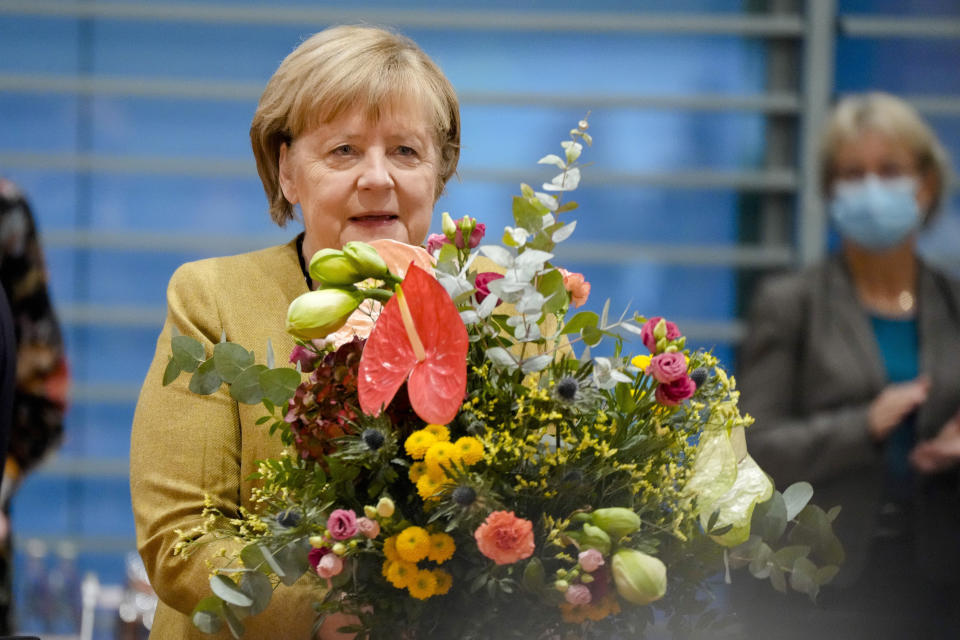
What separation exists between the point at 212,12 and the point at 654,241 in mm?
1990

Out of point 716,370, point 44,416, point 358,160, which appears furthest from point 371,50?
point 44,416

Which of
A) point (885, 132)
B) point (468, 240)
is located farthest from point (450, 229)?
point (885, 132)

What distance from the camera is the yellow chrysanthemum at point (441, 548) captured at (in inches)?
35.4

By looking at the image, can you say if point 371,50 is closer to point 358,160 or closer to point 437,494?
point 358,160

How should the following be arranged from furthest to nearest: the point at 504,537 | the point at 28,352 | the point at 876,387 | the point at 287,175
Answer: the point at 876,387
the point at 28,352
the point at 287,175
the point at 504,537

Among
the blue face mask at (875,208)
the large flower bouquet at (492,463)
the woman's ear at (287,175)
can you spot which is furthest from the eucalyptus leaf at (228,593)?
the blue face mask at (875,208)

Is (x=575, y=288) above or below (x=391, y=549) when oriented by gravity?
above

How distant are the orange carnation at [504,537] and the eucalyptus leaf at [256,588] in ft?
0.67

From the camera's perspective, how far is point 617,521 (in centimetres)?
89

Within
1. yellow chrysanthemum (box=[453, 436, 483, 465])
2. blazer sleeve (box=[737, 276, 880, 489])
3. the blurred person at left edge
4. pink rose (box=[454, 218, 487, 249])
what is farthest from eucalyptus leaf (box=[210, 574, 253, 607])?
blazer sleeve (box=[737, 276, 880, 489])

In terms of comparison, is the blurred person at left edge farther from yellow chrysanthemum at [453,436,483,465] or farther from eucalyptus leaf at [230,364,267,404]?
yellow chrysanthemum at [453,436,483,465]

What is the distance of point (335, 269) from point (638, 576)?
32 centimetres

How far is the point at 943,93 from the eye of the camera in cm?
491

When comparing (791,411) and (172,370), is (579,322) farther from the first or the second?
(791,411)
